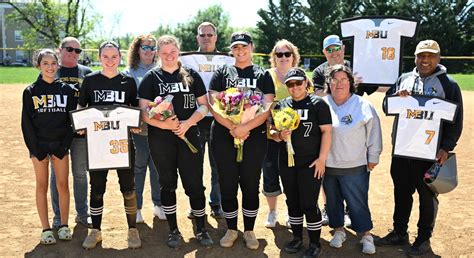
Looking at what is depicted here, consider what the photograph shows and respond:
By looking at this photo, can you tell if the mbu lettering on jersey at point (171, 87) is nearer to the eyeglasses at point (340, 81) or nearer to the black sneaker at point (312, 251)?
the eyeglasses at point (340, 81)

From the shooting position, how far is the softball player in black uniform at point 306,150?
4.57 meters

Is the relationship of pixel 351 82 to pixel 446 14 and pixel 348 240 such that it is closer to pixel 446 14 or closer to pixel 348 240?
pixel 348 240

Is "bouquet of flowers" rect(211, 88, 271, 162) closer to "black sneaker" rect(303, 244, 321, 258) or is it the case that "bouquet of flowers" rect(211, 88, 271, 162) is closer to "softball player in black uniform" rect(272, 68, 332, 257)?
"softball player in black uniform" rect(272, 68, 332, 257)

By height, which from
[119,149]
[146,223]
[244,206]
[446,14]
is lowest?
[146,223]

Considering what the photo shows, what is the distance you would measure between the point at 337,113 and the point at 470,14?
166 feet

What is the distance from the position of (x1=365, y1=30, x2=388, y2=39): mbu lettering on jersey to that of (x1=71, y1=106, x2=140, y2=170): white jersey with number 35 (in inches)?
116

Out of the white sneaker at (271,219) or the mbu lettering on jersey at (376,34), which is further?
the white sneaker at (271,219)

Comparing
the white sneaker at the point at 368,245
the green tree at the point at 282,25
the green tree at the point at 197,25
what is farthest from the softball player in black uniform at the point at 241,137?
the green tree at the point at 197,25

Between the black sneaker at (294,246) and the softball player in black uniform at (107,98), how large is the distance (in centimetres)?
167

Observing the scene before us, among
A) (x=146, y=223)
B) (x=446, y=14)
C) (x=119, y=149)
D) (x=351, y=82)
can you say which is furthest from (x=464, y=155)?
(x=446, y=14)

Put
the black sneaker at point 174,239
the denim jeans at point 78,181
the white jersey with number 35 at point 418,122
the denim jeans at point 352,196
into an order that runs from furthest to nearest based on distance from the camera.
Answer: the denim jeans at point 78,181
the black sneaker at point 174,239
the denim jeans at point 352,196
the white jersey with number 35 at point 418,122

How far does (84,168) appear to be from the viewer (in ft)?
17.7

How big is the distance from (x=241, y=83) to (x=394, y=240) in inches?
98.9

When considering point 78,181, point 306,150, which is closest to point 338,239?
point 306,150
